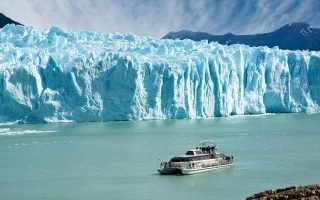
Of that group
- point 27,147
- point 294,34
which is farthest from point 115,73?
point 294,34

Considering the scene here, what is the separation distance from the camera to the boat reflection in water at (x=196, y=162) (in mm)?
17906

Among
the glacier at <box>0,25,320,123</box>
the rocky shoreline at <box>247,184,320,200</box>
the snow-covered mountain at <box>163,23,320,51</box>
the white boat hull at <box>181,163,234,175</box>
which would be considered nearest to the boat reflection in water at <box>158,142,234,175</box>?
the white boat hull at <box>181,163,234,175</box>

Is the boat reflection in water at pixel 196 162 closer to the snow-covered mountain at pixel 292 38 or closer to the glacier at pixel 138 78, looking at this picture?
the glacier at pixel 138 78

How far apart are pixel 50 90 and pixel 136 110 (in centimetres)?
535

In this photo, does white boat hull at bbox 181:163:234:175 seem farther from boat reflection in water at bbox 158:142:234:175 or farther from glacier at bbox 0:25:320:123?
glacier at bbox 0:25:320:123

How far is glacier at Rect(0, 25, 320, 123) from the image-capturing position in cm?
3716

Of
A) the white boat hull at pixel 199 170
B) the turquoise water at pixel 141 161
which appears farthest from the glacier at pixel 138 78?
the white boat hull at pixel 199 170

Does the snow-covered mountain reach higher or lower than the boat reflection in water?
higher

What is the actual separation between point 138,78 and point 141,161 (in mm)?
18077

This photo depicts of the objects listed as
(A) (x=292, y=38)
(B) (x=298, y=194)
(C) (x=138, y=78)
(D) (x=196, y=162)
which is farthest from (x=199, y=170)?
(A) (x=292, y=38)

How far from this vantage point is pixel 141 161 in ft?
66.5

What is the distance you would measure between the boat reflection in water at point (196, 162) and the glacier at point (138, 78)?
1886cm

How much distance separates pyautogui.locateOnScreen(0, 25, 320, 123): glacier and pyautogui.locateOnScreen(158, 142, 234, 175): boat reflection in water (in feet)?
61.9

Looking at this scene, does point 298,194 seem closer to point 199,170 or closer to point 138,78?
point 199,170
